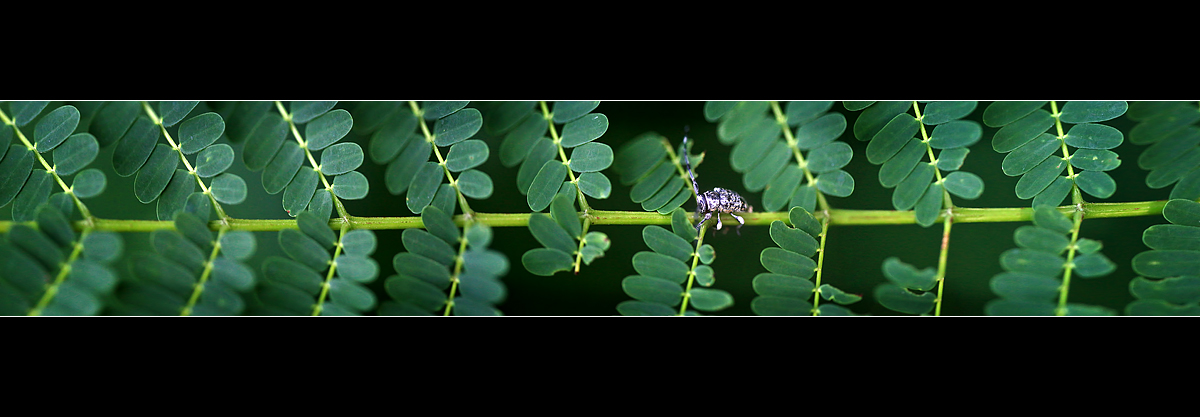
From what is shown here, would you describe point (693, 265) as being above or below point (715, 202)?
below

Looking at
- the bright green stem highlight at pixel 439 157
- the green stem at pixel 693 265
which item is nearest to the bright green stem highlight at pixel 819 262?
the green stem at pixel 693 265

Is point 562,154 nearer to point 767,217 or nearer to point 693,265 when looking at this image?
point 693,265

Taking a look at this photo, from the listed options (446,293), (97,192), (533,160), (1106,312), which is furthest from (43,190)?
(1106,312)

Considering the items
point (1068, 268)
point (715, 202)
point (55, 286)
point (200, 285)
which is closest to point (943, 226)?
point (1068, 268)

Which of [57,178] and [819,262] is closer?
[57,178]

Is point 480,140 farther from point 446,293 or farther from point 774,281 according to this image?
point 774,281

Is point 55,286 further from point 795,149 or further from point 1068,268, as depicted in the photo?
point 1068,268

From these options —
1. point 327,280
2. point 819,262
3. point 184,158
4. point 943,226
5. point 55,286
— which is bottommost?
point 55,286
